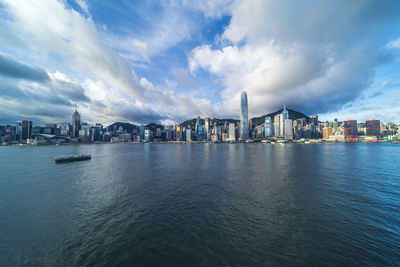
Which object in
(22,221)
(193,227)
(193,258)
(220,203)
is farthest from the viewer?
(220,203)

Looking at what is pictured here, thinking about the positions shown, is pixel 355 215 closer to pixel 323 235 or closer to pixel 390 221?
pixel 390 221

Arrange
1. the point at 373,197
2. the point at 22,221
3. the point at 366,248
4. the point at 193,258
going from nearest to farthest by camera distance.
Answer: the point at 193,258 → the point at 366,248 → the point at 22,221 → the point at 373,197

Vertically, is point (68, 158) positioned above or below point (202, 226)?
above

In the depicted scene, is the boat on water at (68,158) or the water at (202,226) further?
the boat on water at (68,158)

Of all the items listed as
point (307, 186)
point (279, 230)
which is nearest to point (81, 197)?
point (279, 230)

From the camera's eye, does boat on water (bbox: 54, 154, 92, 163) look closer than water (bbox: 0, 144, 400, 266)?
No

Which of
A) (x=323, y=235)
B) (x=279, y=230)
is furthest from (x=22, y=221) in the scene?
(x=323, y=235)

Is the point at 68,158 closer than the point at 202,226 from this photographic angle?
No

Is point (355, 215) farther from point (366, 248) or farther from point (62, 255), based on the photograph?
point (62, 255)

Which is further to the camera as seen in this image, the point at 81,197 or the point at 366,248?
the point at 81,197
